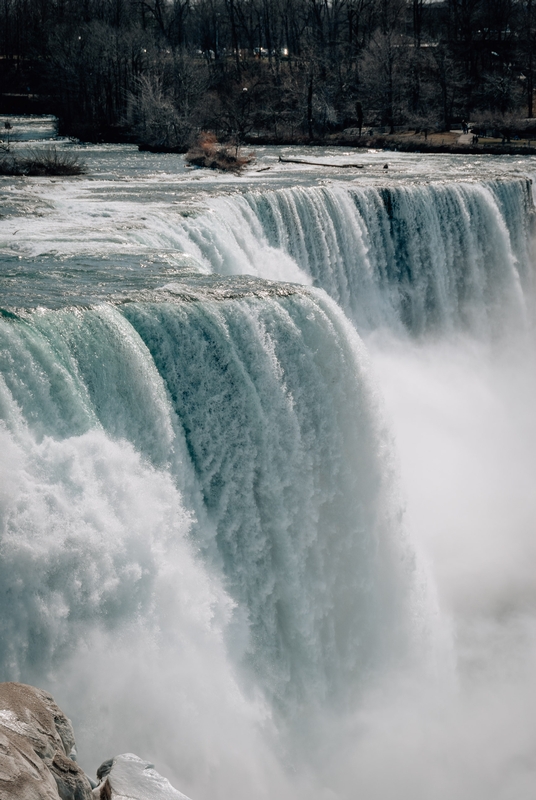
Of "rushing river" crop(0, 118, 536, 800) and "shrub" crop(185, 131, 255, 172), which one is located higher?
"shrub" crop(185, 131, 255, 172)

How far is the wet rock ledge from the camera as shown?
13.9 ft

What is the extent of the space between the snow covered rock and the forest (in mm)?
26398

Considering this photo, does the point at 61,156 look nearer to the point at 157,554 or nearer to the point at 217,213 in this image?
the point at 217,213

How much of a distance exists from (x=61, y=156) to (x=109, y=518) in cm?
1897

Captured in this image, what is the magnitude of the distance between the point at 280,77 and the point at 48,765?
45.9m

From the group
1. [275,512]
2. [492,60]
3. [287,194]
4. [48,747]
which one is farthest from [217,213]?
[492,60]

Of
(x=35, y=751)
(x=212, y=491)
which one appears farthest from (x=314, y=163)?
(x=35, y=751)

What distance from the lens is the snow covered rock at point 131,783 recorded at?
16.7 feet

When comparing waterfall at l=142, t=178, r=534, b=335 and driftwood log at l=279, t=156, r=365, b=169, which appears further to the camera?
driftwood log at l=279, t=156, r=365, b=169

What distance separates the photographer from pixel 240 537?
8344 millimetres

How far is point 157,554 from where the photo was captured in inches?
281

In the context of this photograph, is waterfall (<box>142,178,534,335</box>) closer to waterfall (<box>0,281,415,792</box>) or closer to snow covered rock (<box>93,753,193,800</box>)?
waterfall (<box>0,281,415,792</box>)

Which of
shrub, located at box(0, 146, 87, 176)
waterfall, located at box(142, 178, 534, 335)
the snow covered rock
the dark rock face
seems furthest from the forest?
the dark rock face

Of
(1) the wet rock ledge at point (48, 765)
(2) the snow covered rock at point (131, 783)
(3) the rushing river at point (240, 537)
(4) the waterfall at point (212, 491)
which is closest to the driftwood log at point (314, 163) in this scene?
(3) the rushing river at point (240, 537)
